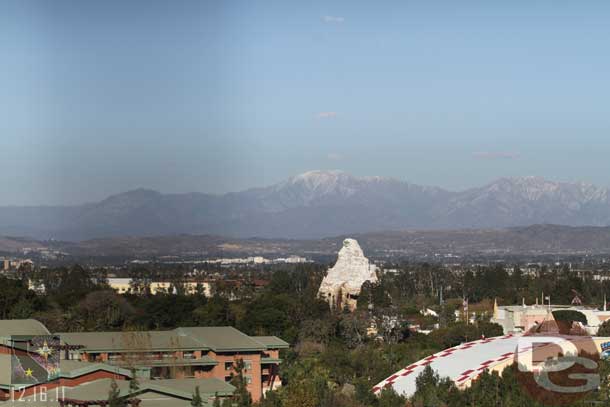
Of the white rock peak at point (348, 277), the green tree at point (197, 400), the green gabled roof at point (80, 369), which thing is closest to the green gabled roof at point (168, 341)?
the green gabled roof at point (80, 369)

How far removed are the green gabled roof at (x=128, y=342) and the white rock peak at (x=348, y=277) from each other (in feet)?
160

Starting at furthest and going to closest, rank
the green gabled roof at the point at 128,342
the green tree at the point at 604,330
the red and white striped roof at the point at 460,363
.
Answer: the green tree at the point at 604,330 < the green gabled roof at the point at 128,342 < the red and white striped roof at the point at 460,363

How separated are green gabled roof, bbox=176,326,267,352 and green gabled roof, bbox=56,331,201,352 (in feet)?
2.13

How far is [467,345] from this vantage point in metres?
57.0

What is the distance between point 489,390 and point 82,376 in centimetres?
1365

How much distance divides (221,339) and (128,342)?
480 cm

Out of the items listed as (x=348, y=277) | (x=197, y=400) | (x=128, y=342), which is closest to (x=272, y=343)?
(x=128, y=342)

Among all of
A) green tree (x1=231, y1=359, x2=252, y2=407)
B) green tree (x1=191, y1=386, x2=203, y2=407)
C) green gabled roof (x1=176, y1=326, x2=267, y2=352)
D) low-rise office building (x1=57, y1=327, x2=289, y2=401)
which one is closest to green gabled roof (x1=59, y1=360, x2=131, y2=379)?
green tree (x1=231, y1=359, x2=252, y2=407)

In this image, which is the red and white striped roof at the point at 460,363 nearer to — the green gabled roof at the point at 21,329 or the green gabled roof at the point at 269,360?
the green gabled roof at the point at 269,360

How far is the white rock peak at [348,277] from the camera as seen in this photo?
344 feet

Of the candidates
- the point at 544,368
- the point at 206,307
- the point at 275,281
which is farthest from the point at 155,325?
the point at 275,281

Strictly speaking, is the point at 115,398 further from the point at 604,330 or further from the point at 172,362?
the point at 604,330

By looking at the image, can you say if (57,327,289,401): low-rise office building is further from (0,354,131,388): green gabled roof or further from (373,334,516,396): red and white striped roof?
(373,334,516,396): red and white striped roof

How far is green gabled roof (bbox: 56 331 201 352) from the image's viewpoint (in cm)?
5000
